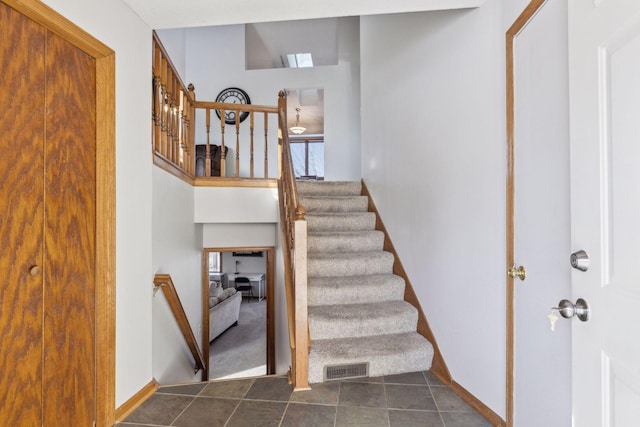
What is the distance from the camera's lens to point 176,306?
274 cm

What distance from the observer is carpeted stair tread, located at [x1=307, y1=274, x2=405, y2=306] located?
2.77m

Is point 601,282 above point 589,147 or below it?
below

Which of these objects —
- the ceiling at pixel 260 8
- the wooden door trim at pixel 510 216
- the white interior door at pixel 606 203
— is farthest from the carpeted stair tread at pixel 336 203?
the white interior door at pixel 606 203

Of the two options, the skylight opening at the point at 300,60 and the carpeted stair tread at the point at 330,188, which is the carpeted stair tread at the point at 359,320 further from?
the skylight opening at the point at 300,60

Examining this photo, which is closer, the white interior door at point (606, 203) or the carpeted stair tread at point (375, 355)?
the white interior door at point (606, 203)

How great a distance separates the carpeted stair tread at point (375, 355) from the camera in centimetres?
227

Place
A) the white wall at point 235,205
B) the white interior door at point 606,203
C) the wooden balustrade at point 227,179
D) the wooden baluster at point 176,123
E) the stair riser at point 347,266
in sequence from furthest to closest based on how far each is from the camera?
1. the white wall at point 235,205
2. the stair riser at point 347,266
3. the wooden baluster at point 176,123
4. the wooden balustrade at point 227,179
5. the white interior door at point 606,203

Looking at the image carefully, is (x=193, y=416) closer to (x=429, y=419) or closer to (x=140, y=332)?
(x=140, y=332)

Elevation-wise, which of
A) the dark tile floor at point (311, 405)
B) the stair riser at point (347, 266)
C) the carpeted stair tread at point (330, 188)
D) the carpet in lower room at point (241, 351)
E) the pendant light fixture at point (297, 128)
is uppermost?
the pendant light fixture at point (297, 128)

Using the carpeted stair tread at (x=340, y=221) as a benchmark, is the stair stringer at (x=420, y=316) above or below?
below

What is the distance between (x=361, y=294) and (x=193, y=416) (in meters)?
1.46

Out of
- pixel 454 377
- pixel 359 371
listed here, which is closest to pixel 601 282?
pixel 454 377

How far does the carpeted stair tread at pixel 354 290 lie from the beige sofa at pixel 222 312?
12.9ft

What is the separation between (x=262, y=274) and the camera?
10195 mm
